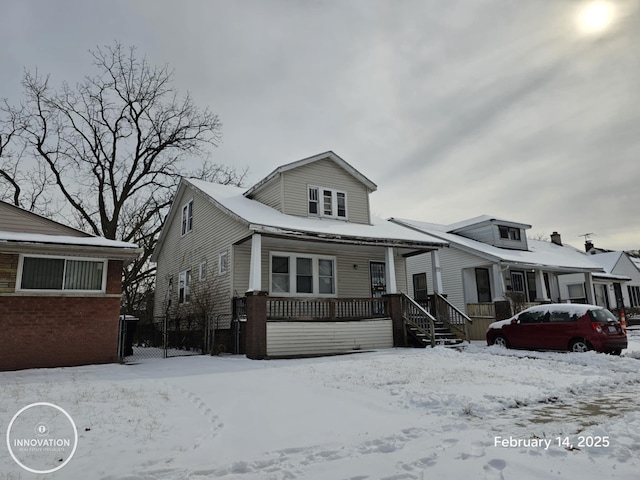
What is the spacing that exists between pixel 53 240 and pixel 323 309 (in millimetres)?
→ 8395

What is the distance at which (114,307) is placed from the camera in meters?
12.2

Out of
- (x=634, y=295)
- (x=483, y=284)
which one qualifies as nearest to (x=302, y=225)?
(x=483, y=284)

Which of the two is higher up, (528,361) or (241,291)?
(241,291)

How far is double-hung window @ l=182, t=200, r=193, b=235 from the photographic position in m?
20.0

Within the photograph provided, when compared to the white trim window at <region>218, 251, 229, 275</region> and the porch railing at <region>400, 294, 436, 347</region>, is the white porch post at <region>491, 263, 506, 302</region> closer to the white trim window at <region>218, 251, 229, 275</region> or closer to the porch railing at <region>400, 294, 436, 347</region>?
A: the porch railing at <region>400, 294, 436, 347</region>

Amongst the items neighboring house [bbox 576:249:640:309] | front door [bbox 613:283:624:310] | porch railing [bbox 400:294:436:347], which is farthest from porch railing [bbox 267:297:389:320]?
front door [bbox 613:283:624:310]

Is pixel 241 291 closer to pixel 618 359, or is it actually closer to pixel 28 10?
pixel 28 10

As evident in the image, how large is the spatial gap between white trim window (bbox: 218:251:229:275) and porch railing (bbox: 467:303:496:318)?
42.5 feet

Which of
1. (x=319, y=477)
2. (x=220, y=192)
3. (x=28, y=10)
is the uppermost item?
(x=28, y=10)

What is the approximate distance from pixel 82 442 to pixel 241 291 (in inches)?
417

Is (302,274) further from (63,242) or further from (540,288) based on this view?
(540,288)

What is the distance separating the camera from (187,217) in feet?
66.7

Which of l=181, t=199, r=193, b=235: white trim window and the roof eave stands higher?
l=181, t=199, r=193, b=235: white trim window

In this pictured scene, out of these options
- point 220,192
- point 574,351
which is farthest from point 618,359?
point 220,192
